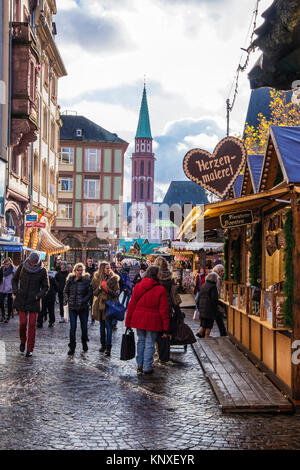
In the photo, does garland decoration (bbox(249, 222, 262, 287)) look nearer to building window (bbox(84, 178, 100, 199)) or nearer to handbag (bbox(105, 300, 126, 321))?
handbag (bbox(105, 300, 126, 321))

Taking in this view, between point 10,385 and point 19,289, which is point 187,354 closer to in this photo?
point 19,289

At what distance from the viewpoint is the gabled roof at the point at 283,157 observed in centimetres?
805

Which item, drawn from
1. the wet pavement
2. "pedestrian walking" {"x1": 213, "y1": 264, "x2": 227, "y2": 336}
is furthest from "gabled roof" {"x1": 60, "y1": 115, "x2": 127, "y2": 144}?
the wet pavement

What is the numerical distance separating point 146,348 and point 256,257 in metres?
3.25

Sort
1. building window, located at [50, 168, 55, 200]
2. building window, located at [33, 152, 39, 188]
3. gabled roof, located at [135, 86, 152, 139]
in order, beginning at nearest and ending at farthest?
building window, located at [33, 152, 39, 188], building window, located at [50, 168, 55, 200], gabled roof, located at [135, 86, 152, 139]

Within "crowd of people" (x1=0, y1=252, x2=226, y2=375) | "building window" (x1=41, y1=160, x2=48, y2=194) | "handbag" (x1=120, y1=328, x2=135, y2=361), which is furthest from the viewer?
"building window" (x1=41, y1=160, x2=48, y2=194)

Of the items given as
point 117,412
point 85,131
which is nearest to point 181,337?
point 117,412

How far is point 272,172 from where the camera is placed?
36.1 feet

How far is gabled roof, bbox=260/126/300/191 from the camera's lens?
805 cm

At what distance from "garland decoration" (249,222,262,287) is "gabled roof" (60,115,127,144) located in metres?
57.4

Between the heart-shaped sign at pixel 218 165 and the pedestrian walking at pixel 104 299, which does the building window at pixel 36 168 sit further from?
the pedestrian walking at pixel 104 299

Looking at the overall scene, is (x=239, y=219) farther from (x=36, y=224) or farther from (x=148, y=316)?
(x=36, y=224)

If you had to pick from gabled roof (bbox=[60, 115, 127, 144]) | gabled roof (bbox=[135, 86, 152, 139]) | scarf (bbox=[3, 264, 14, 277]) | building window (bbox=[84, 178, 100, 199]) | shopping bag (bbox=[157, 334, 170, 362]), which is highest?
gabled roof (bbox=[135, 86, 152, 139])

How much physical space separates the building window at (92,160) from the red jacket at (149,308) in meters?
59.0
